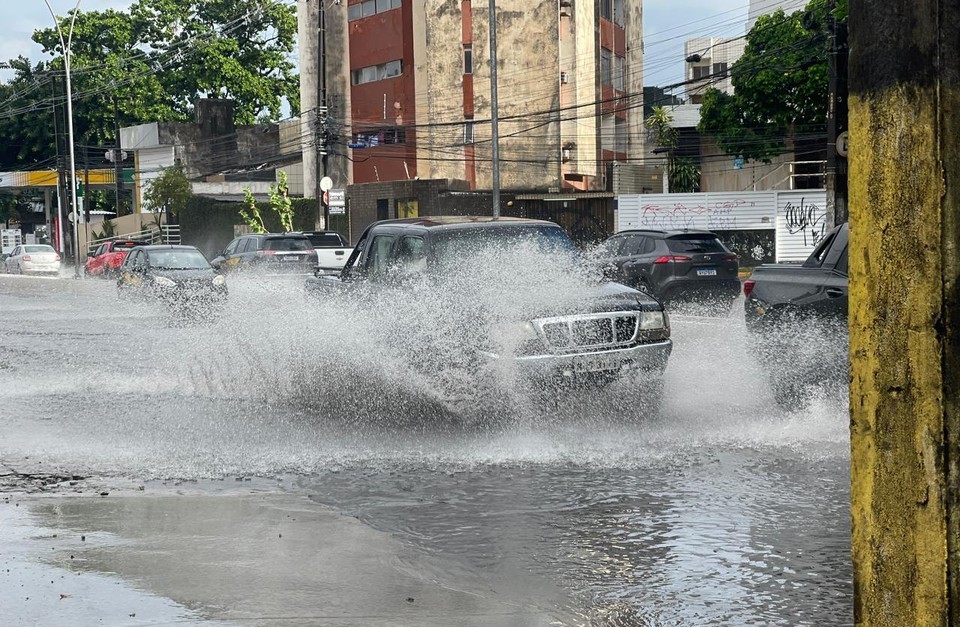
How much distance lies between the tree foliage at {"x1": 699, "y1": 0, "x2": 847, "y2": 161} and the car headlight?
3562 centimetres

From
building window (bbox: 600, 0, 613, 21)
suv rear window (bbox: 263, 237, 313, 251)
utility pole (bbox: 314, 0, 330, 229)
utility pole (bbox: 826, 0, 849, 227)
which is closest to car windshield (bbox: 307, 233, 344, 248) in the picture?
suv rear window (bbox: 263, 237, 313, 251)

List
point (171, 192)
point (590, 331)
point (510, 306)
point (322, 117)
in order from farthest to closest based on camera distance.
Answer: point (171, 192), point (322, 117), point (590, 331), point (510, 306)

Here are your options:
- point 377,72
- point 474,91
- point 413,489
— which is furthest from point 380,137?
point 413,489

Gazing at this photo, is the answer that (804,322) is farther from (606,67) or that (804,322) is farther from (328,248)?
(606,67)

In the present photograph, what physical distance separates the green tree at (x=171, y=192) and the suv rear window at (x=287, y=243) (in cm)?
3332

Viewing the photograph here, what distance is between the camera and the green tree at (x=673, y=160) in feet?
181

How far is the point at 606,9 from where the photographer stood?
53.3 m

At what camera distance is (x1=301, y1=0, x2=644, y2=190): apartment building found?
1889 inches

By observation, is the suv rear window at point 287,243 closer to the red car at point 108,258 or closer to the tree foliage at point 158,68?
the red car at point 108,258

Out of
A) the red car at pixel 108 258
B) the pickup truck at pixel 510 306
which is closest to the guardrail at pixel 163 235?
the red car at pixel 108 258

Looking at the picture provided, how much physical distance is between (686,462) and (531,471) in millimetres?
1061

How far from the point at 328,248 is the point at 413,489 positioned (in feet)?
80.3

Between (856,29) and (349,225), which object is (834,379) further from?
(349,225)

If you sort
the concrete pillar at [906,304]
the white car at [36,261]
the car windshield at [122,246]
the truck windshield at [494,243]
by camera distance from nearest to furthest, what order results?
the concrete pillar at [906,304] < the truck windshield at [494,243] < the car windshield at [122,246] < the white car at [36,261]
